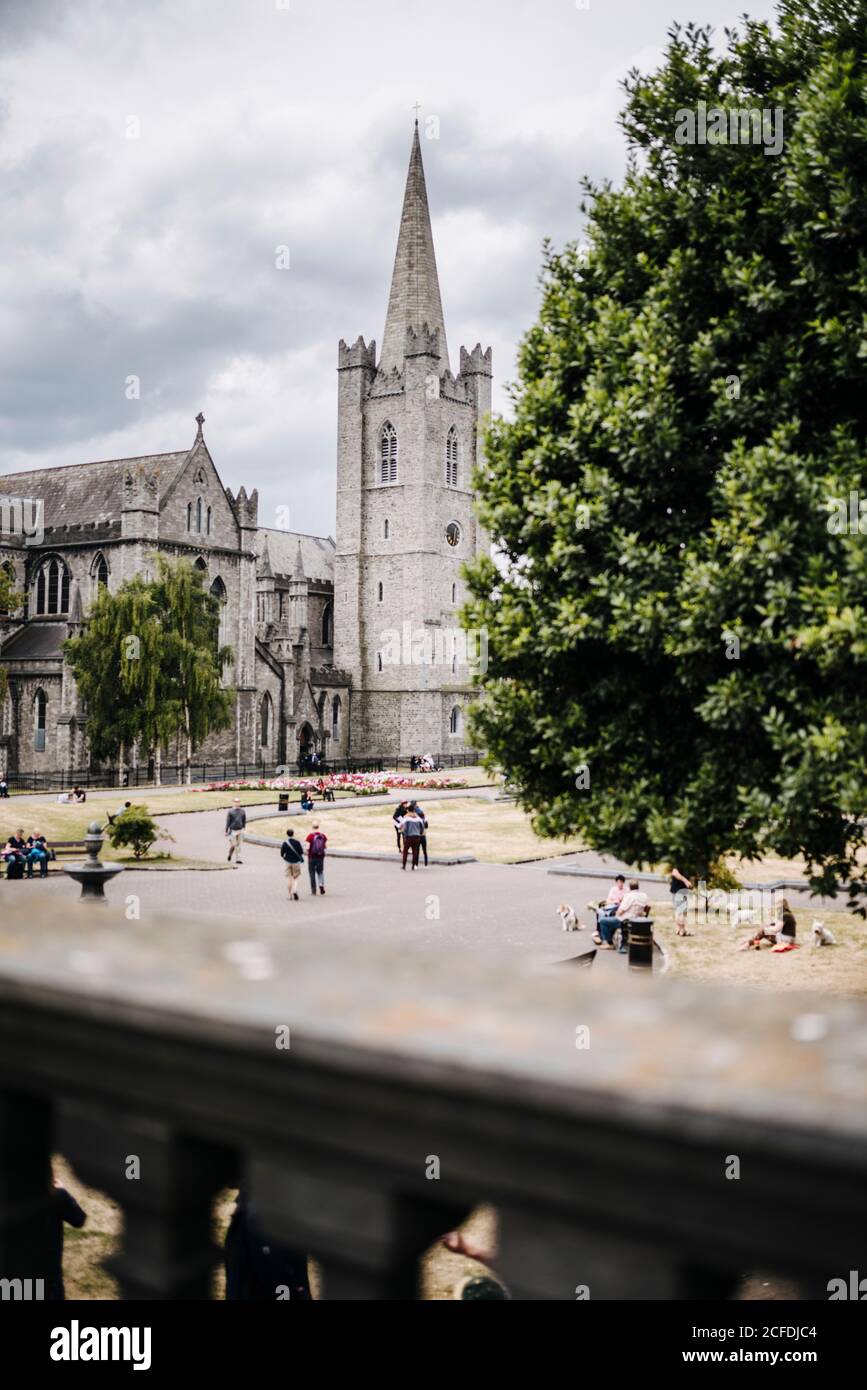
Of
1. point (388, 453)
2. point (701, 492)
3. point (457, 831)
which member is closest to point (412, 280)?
→ point (388, 453)

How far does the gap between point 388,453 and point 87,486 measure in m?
22.4

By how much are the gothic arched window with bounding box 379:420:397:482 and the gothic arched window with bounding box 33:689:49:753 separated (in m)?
31.4

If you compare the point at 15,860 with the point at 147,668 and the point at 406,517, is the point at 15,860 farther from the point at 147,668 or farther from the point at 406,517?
the point at 406,517

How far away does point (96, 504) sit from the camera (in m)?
67.8

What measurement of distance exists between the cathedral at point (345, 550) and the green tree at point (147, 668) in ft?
34.4

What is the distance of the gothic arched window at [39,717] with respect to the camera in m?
60.7

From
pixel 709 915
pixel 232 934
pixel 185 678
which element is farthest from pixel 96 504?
pixel 232 934

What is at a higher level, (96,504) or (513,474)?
(96,504)

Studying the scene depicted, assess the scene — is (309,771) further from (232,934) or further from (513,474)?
(232,934)

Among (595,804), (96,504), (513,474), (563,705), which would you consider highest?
(96,504)

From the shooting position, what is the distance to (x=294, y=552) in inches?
3607

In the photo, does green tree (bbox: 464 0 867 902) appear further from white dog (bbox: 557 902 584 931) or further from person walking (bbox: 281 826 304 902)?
person walking (bbox: 281 826 304 902)

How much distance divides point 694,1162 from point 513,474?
1215cm

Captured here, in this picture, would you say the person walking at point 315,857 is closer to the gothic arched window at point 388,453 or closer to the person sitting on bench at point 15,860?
the person sitting on bench at point 15,860
